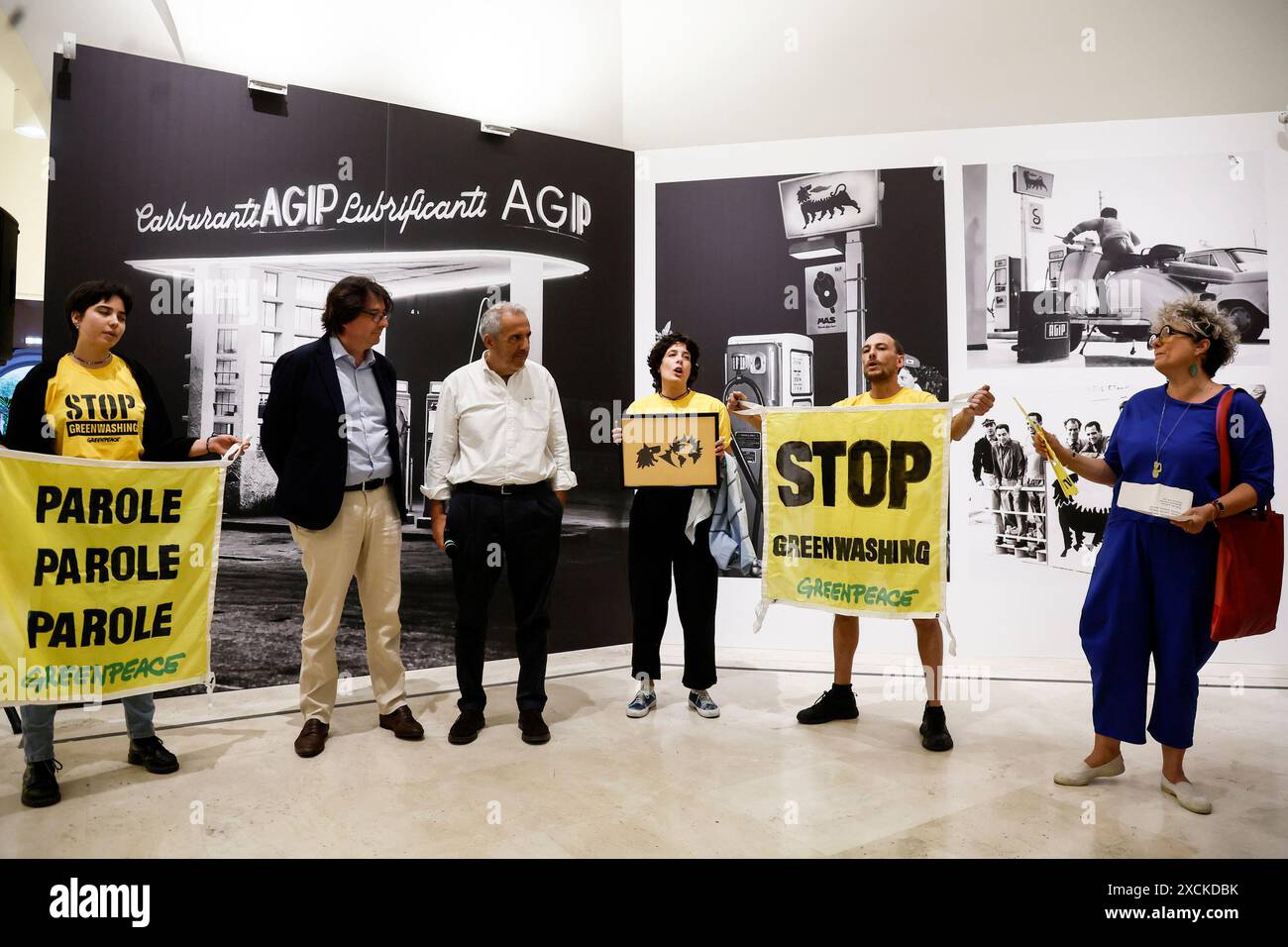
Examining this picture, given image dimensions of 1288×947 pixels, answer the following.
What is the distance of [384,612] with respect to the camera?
3564 mm

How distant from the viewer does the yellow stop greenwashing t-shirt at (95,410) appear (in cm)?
298

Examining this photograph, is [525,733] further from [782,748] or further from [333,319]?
[333,319]

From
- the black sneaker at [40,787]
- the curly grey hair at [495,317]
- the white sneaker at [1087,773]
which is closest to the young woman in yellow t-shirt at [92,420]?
the black sneaker at [40,787]

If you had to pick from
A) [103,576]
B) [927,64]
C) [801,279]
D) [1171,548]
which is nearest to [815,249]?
[801,279]

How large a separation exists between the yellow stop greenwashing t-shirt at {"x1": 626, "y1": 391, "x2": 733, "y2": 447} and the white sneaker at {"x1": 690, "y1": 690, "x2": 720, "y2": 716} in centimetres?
132

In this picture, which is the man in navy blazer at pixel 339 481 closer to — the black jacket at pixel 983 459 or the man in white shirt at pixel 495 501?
the man in white shirt at pixel 495 501

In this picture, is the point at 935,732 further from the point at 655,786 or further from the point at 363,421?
the point at 363,421

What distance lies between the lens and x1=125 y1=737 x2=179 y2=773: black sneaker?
3137 mm

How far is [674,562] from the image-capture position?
12.9ft

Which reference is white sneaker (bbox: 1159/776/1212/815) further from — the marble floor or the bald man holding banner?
the bald man holding banner

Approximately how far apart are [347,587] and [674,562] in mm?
1590

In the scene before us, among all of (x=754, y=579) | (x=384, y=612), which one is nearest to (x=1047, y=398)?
(x=754, y=579)

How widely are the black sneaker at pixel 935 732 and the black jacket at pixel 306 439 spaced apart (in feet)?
9.33

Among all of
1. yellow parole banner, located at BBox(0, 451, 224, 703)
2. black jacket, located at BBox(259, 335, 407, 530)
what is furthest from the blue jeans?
black jacket, located at BBox(259, 335, 407, 530)
